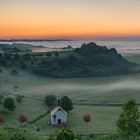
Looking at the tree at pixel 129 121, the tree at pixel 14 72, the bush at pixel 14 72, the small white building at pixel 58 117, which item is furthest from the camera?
the bush at pixel 14 72

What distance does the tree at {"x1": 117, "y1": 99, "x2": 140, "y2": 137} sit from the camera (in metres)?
49.8

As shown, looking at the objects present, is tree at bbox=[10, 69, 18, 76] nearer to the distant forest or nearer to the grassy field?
the grassy field

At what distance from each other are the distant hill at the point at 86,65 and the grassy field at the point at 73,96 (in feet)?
23.6

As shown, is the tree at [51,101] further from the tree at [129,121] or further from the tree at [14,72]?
the tree at [14,72]

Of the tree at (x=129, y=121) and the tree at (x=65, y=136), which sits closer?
the tree at (x=65, y=136)

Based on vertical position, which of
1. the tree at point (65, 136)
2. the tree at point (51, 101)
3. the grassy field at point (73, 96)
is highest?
the tree at point (65, 136)

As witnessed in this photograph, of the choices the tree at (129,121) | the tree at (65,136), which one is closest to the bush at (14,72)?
the tree at (129,121)

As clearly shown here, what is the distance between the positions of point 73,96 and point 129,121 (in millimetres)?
51111

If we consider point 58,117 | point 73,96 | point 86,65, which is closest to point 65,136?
point 58,117

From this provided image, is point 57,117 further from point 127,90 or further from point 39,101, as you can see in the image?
point 127,90

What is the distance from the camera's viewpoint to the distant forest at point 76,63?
153000 mm

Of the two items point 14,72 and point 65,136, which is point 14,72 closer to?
point 14,72

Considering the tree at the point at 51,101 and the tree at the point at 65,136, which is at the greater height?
the tree at the point at 65,136

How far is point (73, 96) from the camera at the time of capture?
101 m
